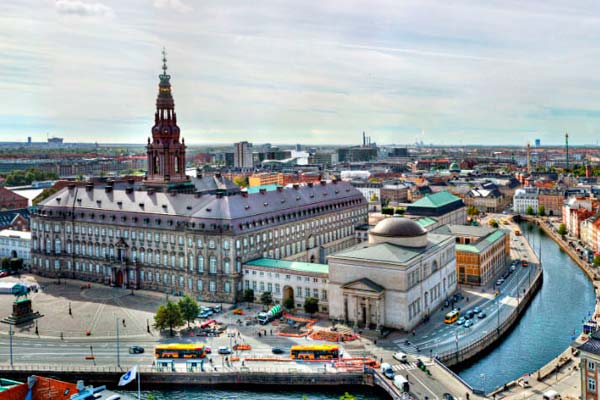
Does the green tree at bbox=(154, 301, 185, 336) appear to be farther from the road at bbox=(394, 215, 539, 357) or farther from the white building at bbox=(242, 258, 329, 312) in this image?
the road at bbox=(394, 215, 539, 357)

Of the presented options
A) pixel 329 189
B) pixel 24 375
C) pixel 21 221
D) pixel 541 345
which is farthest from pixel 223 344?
pixel 21 221

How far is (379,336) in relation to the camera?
88938 mm

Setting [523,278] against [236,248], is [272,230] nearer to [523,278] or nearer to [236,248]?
[236,248]

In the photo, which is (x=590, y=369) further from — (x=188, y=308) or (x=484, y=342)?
(x=188, y=308)

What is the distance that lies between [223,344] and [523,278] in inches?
2816

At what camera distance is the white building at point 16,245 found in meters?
142

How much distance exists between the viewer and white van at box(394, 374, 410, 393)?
231ft

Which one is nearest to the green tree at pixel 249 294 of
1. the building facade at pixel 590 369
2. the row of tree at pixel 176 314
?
the row of tree at pixel 176 314

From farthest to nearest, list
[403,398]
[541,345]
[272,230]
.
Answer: [272,230] < [541,345] < [403,398]

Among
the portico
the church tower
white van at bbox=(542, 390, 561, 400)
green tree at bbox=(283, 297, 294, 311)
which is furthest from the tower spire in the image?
white van at bbox=(542, 390, 561, 400)

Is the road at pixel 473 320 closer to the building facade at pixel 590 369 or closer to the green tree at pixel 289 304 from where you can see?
the green tree at pixel 289 304

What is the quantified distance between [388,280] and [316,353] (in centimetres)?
1878

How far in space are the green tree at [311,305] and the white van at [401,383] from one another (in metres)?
28.6

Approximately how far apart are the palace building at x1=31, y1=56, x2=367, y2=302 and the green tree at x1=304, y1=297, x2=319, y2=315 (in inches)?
598
